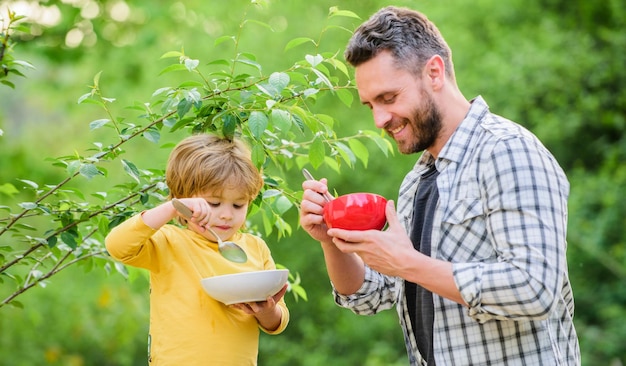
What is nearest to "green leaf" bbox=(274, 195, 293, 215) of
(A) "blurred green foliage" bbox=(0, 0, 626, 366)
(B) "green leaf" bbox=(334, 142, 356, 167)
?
(B) "green leaf" bbox=(334, 142, 356, 167)

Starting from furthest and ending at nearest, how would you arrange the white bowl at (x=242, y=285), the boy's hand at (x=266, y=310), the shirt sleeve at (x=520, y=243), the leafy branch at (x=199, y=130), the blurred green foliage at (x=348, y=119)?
the blurred green foliage at (x=348, y=119) < the leafy branch at (x=199, y=130) < the boy's hand at (x=266, y=310) < the white bowl at (x=242, y=285) < the shirt sleeve at (x=520, y=243)

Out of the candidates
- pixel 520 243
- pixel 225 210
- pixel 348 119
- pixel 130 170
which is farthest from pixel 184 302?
pixel 348 119

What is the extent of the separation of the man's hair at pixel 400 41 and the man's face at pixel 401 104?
2 cm

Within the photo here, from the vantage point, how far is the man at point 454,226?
6.34 feet

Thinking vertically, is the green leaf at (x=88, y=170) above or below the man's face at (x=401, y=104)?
below

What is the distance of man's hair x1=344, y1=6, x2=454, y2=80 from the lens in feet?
7.43

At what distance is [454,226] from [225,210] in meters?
0.65

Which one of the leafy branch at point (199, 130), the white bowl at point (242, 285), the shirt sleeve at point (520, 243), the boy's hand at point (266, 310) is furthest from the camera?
the leafy branch at point (199, 130)

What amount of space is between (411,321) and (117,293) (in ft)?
21.3

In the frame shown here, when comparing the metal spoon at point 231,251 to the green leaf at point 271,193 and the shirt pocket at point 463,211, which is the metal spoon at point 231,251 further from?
the shirt pocket at point 463,211

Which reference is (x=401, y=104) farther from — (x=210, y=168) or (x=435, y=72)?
(x=210, y=168)

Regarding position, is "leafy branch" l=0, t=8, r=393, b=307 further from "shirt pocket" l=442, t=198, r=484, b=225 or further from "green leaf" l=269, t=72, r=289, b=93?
"shirt pocket" l=442, t=198, r=484, b=225

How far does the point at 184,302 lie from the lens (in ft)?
7.49

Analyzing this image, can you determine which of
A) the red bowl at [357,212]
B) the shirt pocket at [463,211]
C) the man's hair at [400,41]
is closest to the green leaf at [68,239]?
the red bowl at [357,212]
